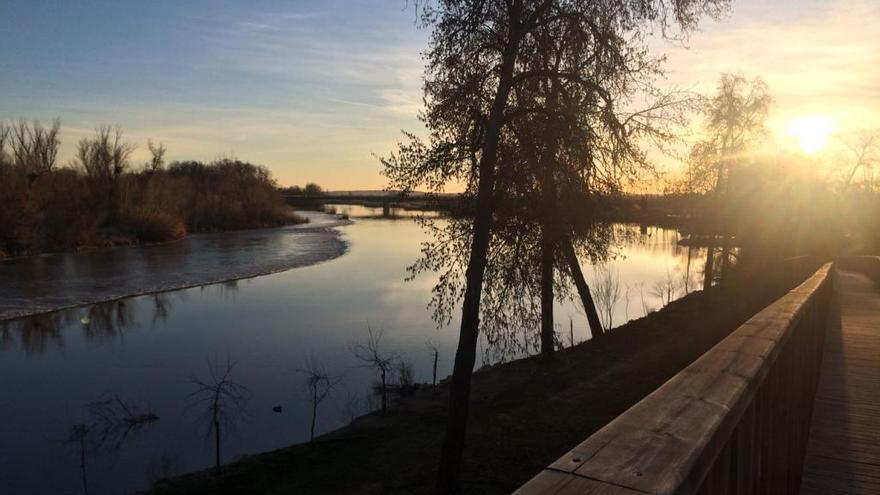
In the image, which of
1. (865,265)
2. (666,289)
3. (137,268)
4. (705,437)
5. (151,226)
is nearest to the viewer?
(705,437)

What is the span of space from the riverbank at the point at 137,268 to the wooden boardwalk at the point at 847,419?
25.9 m

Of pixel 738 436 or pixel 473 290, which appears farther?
pixel 473 290

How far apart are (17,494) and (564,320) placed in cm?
1825

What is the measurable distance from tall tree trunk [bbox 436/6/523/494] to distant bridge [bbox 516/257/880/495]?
3620 mm

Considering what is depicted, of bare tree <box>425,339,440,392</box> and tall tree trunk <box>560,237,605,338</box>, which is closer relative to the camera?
tall tree trunk <box>560,237,605,338</box>

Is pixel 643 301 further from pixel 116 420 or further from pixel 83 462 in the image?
pixel 83 462

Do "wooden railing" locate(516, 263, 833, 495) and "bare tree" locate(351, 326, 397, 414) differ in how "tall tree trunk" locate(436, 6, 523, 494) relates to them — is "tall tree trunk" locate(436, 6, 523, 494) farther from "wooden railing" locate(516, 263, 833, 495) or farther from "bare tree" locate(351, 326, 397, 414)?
"bare tree" locate(351, 326, 397, 414)

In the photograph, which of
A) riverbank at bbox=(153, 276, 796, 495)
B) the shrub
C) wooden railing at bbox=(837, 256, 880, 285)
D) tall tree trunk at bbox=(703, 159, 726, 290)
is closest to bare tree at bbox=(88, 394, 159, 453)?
riverbank at bbox=(153, 276, 796, 495)

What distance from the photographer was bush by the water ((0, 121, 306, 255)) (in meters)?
48.1

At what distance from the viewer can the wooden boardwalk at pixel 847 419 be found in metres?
4.49

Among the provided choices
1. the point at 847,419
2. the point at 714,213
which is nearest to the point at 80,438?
the point at 847,419

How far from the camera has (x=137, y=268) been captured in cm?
3909

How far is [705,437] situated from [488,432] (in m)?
9.71

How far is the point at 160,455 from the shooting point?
36.9ft
